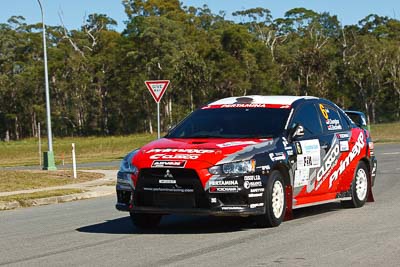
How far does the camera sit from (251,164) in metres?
10.1

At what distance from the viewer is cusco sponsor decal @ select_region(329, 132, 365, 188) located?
12.0m

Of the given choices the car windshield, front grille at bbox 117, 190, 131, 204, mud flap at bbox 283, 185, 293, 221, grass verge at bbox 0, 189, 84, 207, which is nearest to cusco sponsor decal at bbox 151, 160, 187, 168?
front grille at bbox 117, 190, 131, 204

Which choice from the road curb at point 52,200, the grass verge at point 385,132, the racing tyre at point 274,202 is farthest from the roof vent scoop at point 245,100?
the grass verge at point 385,132

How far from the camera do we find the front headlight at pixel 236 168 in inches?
390

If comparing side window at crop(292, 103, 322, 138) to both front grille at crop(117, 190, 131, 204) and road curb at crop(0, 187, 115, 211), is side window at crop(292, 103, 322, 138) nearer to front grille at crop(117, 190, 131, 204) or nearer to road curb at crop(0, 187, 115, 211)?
front grille at crop(117, 190, 131, 204)

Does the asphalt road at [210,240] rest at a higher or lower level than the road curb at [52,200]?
higher

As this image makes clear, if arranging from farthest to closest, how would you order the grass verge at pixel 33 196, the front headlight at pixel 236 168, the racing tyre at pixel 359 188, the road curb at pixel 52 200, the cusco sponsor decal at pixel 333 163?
the grass verge at pixel 33 196
the road curb at pixel 52 200
the racing tyre at pixel 359 188
the cusco sponsor decal at pixel 333 163
the front headlight at pixel 236 168

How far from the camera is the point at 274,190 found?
1047 centimetres

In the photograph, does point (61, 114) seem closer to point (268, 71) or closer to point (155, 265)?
point (268, 71)

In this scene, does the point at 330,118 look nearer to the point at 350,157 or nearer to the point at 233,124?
the point at 350,157

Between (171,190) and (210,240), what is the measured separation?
0.77m

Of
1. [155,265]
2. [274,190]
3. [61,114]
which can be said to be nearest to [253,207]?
[274,190]

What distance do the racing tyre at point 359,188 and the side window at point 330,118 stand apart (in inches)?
28.7

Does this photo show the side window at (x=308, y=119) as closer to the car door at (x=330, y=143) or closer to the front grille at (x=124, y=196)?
the car door at (x=330, y=143)
